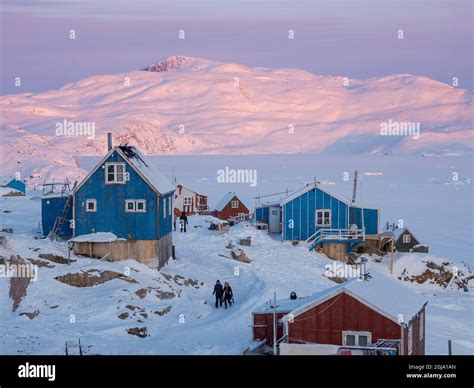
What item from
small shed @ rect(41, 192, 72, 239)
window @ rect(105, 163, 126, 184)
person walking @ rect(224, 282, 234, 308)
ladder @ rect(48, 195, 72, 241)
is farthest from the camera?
small shed @ rect(41, 192, 72, 239)

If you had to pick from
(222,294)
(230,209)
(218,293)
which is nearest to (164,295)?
(218,293)

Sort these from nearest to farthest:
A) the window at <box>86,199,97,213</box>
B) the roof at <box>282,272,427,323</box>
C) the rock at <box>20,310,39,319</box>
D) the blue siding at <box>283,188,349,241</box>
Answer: the roof at <box>282,272,427,323</box> < the rock at <box>20,310,39,319</box> < the window at <box>86,199,97,213</box> < the blue siding at <box>283,188,349,241</box>

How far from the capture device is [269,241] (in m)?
40.1

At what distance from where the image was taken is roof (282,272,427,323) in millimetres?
19094

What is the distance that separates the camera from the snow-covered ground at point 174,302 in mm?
22062

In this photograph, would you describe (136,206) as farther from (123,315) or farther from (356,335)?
(356,335)

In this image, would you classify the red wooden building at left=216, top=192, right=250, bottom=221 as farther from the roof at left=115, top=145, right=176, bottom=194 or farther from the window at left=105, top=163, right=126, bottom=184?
the window at left=105, top=163, right=126, bottom=184

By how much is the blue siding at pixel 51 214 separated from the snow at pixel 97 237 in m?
1.71

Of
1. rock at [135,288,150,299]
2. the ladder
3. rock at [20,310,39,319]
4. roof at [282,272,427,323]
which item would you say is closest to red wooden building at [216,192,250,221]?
the ladder

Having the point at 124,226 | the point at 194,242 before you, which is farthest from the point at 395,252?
the point at 124,226

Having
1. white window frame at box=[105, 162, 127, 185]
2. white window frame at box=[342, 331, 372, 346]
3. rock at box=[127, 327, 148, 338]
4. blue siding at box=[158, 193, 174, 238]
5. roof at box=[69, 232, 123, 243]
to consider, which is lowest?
rock at box=[127, 327, 148, 338]

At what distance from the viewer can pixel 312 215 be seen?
41.4 meters
